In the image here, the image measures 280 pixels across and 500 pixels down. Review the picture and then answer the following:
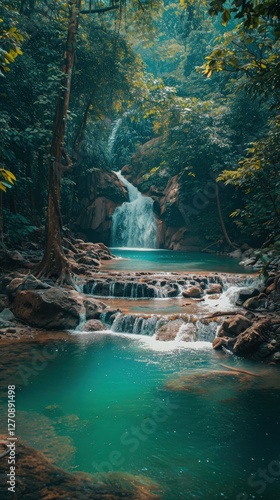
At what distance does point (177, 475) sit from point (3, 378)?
346cm

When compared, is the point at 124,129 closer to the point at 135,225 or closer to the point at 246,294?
the point at 135,225

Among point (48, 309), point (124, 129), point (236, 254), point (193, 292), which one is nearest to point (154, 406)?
point (48, 309)

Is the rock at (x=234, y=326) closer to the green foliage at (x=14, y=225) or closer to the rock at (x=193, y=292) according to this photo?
the rock at (x=193, y=292)

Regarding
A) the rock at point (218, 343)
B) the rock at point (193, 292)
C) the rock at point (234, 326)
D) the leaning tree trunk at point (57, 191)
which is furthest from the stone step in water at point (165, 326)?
the rock at point (193, 292)

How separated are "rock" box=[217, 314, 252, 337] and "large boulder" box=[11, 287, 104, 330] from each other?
3.46 metres

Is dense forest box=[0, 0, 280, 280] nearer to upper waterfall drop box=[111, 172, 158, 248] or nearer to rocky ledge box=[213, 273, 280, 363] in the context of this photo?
upper waterfall drop box=[111, 172, 158, 248]

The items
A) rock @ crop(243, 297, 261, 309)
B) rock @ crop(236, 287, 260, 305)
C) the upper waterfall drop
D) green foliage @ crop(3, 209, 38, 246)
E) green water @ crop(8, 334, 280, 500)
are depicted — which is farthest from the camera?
the upper waterfall drop

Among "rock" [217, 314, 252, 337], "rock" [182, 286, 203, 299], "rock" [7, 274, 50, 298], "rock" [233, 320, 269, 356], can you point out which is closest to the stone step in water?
"rock" [217, 314, 252, 337]

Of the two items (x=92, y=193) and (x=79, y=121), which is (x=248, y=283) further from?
(x=92, y=193)

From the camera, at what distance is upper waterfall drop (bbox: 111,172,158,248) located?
2903 cm

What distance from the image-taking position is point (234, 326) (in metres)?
8.36

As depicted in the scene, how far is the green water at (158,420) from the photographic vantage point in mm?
4137

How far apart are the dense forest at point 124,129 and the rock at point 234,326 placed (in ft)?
6.27

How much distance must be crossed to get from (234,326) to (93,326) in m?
3.33
